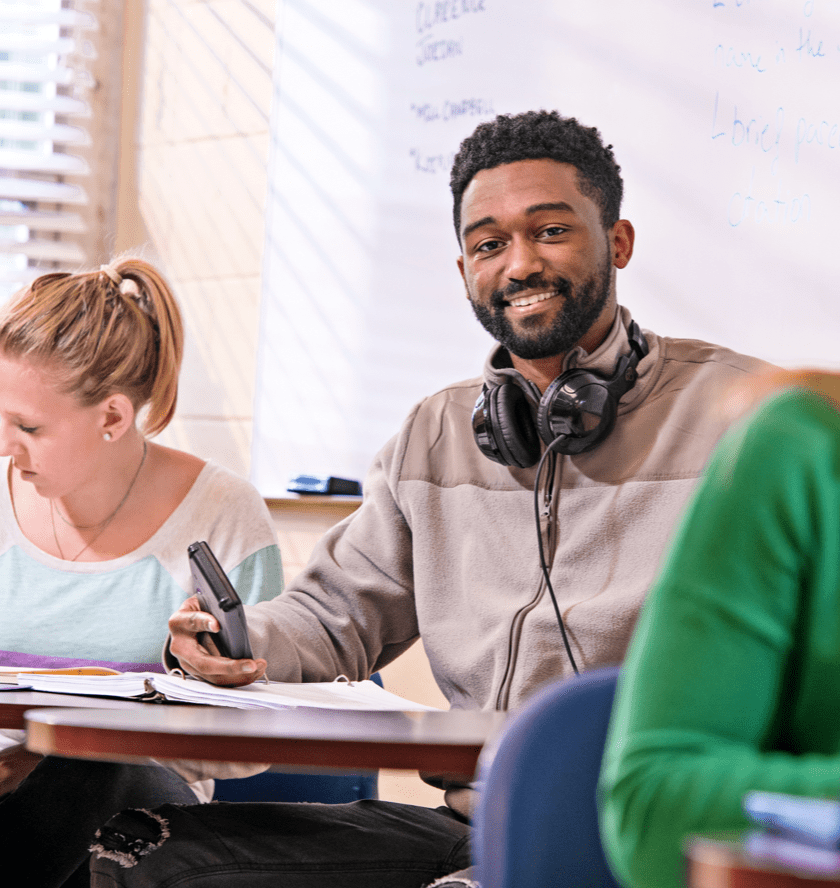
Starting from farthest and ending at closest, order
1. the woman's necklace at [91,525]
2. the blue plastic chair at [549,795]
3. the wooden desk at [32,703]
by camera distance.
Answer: the woman's necklace at [91,525] → the wooden desk at [32,703] → the blue plastic chair at [549,795]

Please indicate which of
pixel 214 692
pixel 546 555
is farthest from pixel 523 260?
pixel 214 692

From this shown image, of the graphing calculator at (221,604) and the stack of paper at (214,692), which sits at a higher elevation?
the graphing calculator at (221,604)

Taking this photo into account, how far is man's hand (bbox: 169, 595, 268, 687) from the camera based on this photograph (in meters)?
1.21

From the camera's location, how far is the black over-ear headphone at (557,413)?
1449mm

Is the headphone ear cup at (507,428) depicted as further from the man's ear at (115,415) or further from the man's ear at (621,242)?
the man's ear at (115,415)

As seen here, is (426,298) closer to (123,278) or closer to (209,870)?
(123,278)

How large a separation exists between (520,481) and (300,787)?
537 mm

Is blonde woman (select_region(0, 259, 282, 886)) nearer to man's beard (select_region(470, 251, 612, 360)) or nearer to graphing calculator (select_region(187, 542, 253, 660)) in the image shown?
graphing calculator (select_region(187, 542, 253, 660))

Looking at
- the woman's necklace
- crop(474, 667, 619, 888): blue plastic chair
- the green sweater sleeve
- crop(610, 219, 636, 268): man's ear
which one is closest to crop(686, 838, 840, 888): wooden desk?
the green sweater sleeve

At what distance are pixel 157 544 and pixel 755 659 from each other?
1313mm

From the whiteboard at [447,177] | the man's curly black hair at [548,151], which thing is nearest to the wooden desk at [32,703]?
the man's curly black hair at [548,151]

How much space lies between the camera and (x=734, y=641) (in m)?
0.54

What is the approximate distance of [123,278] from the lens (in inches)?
73.4

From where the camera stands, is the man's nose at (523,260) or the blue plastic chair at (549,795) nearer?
the blue plastic chair at (549,795)
